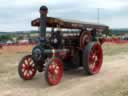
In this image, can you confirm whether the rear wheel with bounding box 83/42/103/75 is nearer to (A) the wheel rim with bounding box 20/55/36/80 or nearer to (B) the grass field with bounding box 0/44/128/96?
Answer: (B) the grass field with bounding box 0/44/128/96

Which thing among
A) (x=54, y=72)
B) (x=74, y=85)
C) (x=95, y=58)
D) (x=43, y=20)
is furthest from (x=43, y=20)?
(x=95, y=58)

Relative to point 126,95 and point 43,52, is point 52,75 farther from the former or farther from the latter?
point 126,95

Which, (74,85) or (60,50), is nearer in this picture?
(74,85)

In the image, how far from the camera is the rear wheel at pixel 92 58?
1230 centimetres

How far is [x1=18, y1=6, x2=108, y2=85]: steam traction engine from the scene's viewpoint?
11.2 meters

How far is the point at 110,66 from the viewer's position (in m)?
14.5

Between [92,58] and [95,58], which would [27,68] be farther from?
[95,58]

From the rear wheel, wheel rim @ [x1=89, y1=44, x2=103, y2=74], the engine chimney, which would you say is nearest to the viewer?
the engine chimney

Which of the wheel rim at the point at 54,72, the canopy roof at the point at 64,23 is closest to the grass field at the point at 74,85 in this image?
the wheel rim at the point at 54,72

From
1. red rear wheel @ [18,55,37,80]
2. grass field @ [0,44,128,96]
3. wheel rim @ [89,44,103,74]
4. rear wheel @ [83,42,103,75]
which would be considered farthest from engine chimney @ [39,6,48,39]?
wheel rim @ [89,44,103,74]

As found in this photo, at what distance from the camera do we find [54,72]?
10.9 meters

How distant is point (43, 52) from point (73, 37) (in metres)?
1.87

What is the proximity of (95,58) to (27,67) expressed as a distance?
2645 mm

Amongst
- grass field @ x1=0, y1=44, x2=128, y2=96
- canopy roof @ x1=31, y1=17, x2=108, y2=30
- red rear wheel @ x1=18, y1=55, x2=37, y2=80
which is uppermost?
canopy roof @ x1=31, y1=17, x2=108, y2=30
